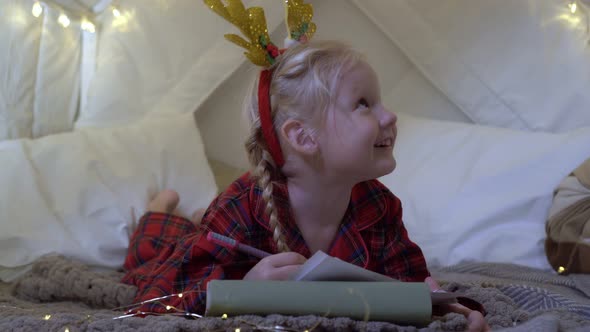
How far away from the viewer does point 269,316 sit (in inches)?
29.7

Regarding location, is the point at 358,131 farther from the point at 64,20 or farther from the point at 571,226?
the point at 64,20

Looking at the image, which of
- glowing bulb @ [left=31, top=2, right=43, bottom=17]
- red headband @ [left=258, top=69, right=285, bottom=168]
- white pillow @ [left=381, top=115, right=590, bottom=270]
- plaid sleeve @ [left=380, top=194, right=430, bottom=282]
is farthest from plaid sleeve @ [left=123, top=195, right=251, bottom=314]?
glowing bulb @ [left=31, top=2, right=43, bottom=17]

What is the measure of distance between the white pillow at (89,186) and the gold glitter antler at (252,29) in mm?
577

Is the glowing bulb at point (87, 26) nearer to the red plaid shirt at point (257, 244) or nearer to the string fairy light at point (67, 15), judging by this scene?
the string fairy light at point (67, 15)

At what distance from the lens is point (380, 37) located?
→ 1973 millimetres

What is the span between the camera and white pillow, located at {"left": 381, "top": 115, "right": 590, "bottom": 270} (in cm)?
143

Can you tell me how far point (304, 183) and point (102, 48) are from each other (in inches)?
38.9

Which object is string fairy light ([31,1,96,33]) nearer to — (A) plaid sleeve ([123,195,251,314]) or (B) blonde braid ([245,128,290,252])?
(A) plaid sleeve ([123,195,251,314])

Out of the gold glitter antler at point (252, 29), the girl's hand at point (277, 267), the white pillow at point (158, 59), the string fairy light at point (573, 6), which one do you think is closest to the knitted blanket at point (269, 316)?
the girl's hand at point (277, 267)

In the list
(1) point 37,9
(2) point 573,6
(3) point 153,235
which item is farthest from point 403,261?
(1) point 37,9

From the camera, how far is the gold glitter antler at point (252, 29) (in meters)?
1.09

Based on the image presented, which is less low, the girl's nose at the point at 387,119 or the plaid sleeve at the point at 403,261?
the girl's nose at the point at 387,119

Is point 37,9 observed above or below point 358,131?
above

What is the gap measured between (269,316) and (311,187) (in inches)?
14.4
